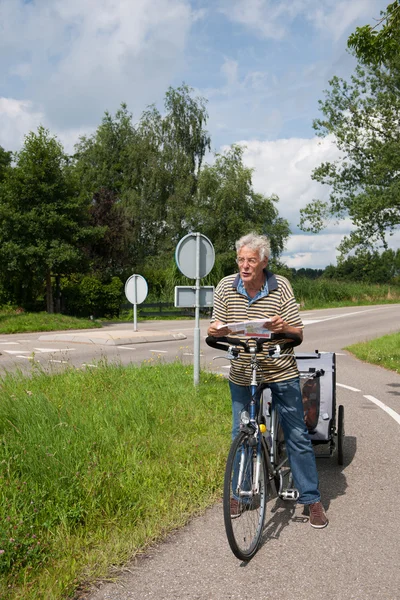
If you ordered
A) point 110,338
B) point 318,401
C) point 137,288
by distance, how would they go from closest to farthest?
1. point 318,401
2. point 110,338
3. point 137,288

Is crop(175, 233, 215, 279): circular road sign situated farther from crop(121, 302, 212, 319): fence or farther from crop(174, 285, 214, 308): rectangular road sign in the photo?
crop(121, 302, 212, 319): fence

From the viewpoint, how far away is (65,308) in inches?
1167

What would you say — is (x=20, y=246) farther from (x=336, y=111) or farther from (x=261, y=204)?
(x=261, y=204)

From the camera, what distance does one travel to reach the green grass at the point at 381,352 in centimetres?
1325

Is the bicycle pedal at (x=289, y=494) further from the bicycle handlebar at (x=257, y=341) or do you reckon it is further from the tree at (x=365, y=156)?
the tree at (x=365, y=156)

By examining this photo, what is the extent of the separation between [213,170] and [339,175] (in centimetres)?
2183

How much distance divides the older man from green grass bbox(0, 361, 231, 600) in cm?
80

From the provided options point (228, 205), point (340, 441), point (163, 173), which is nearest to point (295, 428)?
point (340, 441)

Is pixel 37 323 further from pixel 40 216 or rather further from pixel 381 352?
pixel 381 352

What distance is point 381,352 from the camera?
569 inches

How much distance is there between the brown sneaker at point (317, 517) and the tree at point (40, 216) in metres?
22.0

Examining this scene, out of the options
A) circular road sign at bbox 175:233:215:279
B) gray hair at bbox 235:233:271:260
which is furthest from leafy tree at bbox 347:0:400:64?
gray hair at bbox 235:233:271:260

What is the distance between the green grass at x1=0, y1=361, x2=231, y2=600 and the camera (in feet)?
10.9

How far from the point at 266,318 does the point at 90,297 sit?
26412 mm
